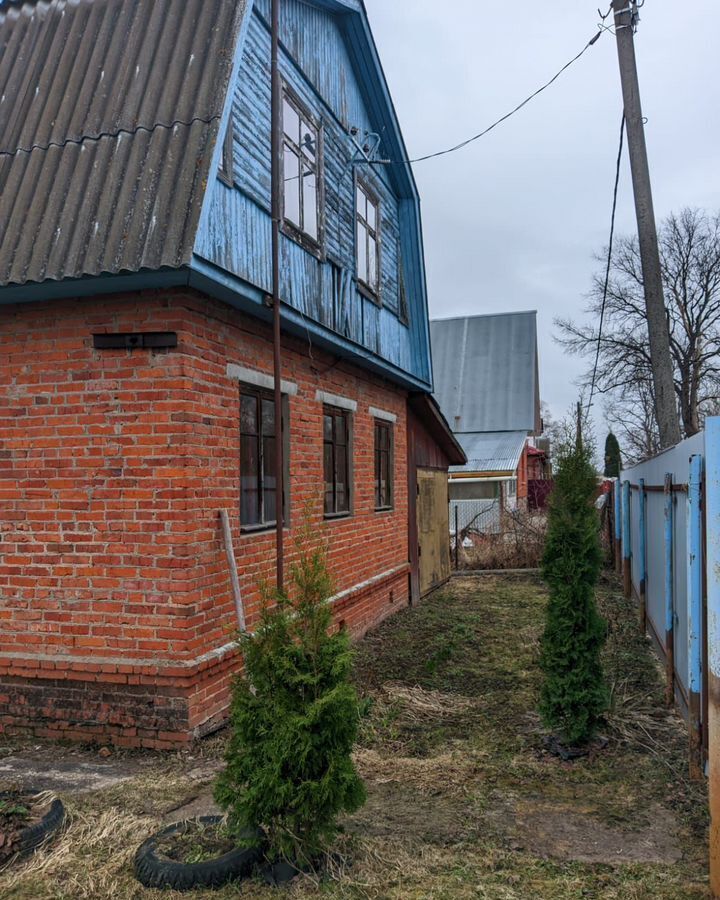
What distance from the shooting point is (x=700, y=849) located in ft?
13.0

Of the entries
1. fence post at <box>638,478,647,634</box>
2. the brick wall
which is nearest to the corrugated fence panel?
fence post at <box>638,478,647,634</box>

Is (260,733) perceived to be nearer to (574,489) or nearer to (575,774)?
(575,774)

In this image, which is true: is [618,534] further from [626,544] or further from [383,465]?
[383,465]

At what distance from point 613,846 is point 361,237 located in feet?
24.7

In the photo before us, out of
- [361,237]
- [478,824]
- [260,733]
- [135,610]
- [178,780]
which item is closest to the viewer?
[260,733]

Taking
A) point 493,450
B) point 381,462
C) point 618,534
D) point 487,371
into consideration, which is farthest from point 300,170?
point 487,371

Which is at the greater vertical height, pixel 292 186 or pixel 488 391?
pixel 488 391

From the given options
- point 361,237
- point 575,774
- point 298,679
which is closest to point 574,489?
point 575,774

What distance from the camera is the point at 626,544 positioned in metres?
13.2

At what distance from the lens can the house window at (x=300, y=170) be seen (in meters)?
7.49

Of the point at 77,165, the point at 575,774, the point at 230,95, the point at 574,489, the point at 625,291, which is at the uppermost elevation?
the point at 625,291

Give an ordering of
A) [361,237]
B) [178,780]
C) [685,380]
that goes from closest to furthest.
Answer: [178,780]
[361,237]
[685,380]

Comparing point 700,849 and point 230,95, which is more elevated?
point 230,95

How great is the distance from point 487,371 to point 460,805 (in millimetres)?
27392
